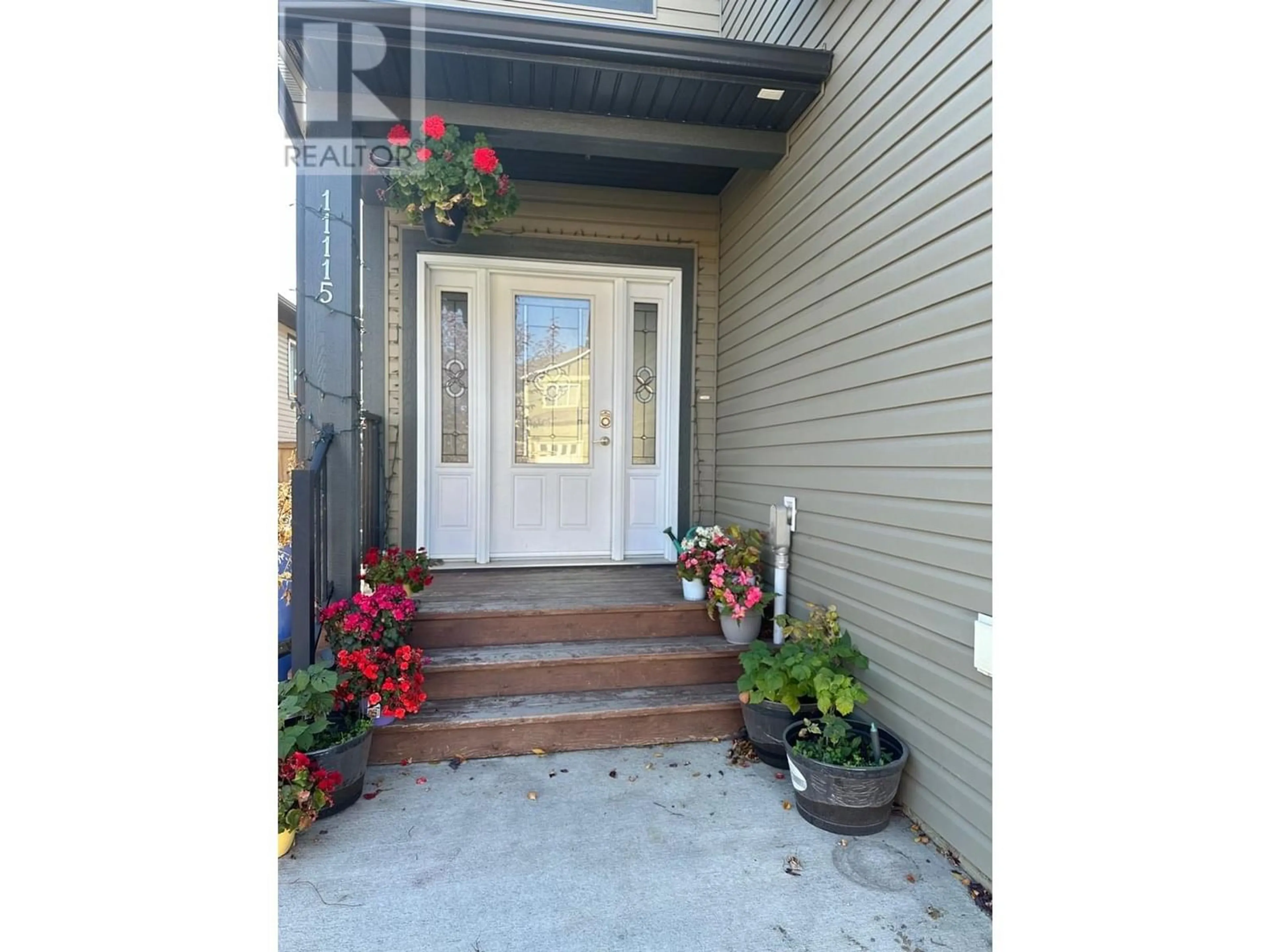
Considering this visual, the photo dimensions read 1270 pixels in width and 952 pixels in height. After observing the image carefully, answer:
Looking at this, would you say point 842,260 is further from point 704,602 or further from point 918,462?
point 704,602

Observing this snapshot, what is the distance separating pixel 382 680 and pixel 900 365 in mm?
2207

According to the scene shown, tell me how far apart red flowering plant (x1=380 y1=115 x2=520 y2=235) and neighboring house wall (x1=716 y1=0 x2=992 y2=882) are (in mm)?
1494

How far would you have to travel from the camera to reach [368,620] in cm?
241

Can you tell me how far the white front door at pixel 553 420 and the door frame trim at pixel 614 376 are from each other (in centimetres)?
5

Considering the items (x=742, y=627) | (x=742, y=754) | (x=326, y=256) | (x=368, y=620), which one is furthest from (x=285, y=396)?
(x=742, y=754)

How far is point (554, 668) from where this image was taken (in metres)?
2.79

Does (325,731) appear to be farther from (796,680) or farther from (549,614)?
(796,680)

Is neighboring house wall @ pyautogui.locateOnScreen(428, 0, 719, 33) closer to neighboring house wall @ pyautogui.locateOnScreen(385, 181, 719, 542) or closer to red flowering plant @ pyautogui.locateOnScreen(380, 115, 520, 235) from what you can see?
Answer: neighboring house wall @ pyautogui.locateOnScreen(385, 181, 719, 542)

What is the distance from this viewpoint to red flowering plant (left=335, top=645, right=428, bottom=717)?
7.47 feet

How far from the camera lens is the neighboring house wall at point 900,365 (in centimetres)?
184

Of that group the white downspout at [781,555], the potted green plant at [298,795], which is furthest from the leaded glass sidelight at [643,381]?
the potted green plant at [298,795]
